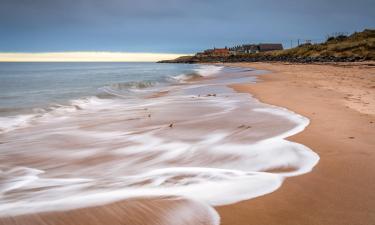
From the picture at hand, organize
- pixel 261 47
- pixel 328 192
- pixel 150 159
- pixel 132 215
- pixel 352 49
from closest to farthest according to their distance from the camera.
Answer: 1. pixel 132 215
2. pixel 328 192
3. pixel 150 159
4. pixel 352 49
5. pixel 261 47

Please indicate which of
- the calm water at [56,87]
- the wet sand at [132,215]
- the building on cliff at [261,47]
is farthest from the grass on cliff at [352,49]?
the building on cliff at [261,47]

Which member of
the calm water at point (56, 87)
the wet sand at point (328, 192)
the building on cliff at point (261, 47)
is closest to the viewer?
the wet sand at point (328, 192)

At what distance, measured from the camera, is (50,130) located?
7.03 m

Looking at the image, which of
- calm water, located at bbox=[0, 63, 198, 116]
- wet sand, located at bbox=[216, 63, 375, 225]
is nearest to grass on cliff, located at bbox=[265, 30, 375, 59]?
calm water, located at bbox=[0, 63, 198, 116]

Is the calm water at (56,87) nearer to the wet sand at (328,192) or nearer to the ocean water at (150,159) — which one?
the ocean water at (150,159)

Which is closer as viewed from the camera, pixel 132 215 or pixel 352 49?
pixel 132 215

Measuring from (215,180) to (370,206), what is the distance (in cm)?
146

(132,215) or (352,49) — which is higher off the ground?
(352,49)

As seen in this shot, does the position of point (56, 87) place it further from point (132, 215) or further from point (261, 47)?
point (261, 47)

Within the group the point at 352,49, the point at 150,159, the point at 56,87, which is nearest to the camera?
the point at 150,159

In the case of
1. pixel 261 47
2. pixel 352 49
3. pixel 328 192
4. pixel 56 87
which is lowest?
pixel 328 192

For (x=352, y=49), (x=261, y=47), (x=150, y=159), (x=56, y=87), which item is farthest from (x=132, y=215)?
(x=261, y=47)

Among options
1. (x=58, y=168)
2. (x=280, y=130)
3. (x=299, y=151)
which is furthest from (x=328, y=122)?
(x=58, y=168)

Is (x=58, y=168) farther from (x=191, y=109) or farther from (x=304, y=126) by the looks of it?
(x=191, y=109)
